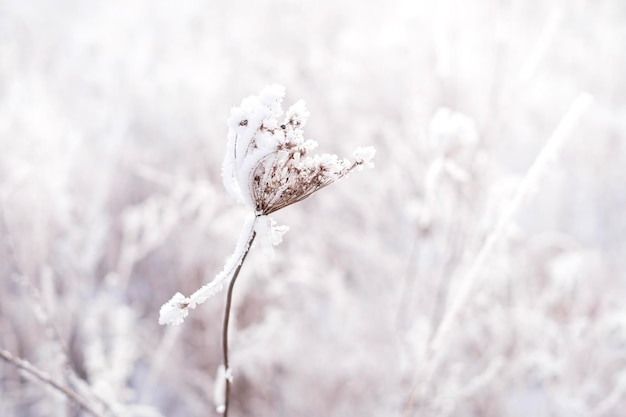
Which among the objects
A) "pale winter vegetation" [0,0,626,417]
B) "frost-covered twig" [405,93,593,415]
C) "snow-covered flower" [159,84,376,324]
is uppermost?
"pale winter vegetation" [0,0,626,417]

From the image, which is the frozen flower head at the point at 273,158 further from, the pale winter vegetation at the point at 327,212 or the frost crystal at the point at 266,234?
the pale winter vegetation at the point at 327,212

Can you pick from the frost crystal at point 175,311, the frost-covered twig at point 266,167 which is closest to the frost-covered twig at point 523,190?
the frost-covered twig at point 266,167

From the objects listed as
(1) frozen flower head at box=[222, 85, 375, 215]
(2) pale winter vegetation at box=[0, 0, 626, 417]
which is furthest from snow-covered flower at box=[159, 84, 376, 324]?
(2) pale winter vegetation at box=[0, 0, 626, 417]

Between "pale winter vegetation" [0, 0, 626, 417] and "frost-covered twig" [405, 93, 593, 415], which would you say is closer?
"frost-covered twig" [405, 93, 593, 415]

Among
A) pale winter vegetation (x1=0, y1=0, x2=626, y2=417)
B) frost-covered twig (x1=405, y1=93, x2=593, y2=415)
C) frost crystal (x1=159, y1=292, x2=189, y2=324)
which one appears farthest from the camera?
pale winter vegetation (x1=0, y1=0, x2=626, y2=417)

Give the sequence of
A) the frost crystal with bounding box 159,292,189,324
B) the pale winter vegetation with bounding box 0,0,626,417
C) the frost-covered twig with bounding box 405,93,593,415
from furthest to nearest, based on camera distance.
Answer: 1. the pale winter vegetation with bounding box 0,0,626,417
2. the frost-covered twig with bounding box 405,93,593,415
3. the frost crystal with bounding box 159,292,189,324

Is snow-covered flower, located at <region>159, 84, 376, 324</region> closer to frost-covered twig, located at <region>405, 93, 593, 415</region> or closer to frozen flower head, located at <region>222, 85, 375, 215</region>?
frozen flower head, located at <region>222, 85, 375, 215</region>

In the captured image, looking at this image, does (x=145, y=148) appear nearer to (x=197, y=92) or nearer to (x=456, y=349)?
(x=197, y=92)
